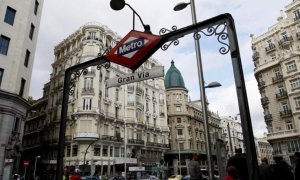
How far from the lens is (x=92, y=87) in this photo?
42188 millimetres

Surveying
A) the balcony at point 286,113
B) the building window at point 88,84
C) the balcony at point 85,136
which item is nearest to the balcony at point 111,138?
the balcony at point 85,136

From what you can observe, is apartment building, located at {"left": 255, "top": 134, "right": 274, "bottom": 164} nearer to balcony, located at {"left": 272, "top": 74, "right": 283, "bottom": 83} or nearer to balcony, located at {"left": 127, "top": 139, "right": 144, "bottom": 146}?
balcony, located at {"left": 272, "top": 74, "right": 283, "bottom": 83}

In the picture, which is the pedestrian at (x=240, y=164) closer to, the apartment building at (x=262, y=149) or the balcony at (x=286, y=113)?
the balcony at (x=286, y=113)

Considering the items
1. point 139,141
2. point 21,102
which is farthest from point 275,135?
point 21,102

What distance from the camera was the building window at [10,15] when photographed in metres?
24.4

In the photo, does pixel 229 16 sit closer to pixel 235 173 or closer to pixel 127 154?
pixel 235 173

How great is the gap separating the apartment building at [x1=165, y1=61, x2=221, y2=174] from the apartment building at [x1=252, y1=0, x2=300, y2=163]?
19324mm

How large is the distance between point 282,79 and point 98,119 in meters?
30.5

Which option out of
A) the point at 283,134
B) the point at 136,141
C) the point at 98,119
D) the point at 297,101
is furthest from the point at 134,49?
the point at 136,141

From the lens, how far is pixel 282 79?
133 ft

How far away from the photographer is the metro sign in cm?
534

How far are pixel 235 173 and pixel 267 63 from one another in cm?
4261

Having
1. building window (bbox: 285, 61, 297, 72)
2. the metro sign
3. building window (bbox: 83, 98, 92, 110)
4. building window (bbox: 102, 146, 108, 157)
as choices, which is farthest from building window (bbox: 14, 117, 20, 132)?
building window (bbox: 285, 61, 297, 72)

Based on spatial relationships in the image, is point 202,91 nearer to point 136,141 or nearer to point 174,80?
point 136,141
